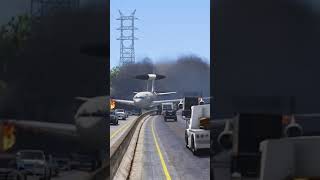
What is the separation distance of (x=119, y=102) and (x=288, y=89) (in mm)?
1428

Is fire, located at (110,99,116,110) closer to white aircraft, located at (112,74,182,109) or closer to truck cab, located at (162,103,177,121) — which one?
white aircraft, located at (112,74,182,109)

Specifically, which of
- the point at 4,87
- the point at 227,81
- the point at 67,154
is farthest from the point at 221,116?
the point at 4,87

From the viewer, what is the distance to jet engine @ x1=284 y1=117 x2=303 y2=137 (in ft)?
12.3

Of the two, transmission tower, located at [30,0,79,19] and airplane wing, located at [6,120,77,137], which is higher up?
transmission tower, located at [30,0,79,19]

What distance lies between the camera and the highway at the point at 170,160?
14.5ft

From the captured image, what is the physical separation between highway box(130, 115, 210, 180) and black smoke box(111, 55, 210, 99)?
22.2 inches

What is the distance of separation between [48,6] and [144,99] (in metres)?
1.65

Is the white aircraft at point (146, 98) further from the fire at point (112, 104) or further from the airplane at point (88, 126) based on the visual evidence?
the airplane at point (88, 126)

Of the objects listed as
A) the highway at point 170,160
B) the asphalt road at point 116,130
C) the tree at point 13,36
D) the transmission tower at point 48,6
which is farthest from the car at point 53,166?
the transmission tower at point 48,6

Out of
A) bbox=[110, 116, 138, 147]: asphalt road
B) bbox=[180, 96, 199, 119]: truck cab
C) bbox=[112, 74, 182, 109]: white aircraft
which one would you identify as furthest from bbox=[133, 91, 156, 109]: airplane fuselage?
bbox=[180, 96, 199, 119]: truck cab

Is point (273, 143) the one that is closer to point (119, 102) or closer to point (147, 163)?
point (119, 102)

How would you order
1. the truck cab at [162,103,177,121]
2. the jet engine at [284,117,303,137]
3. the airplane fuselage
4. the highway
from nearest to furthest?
the jet engine at [284,117,303,137] < the highway < the airplane fuselage < the truck cab at [162,103,177,121]

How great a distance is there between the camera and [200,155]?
441 centimetres

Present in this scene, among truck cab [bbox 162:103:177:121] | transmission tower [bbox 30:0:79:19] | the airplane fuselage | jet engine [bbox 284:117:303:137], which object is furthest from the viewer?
truck cab [bbox 162:103:177:121]
